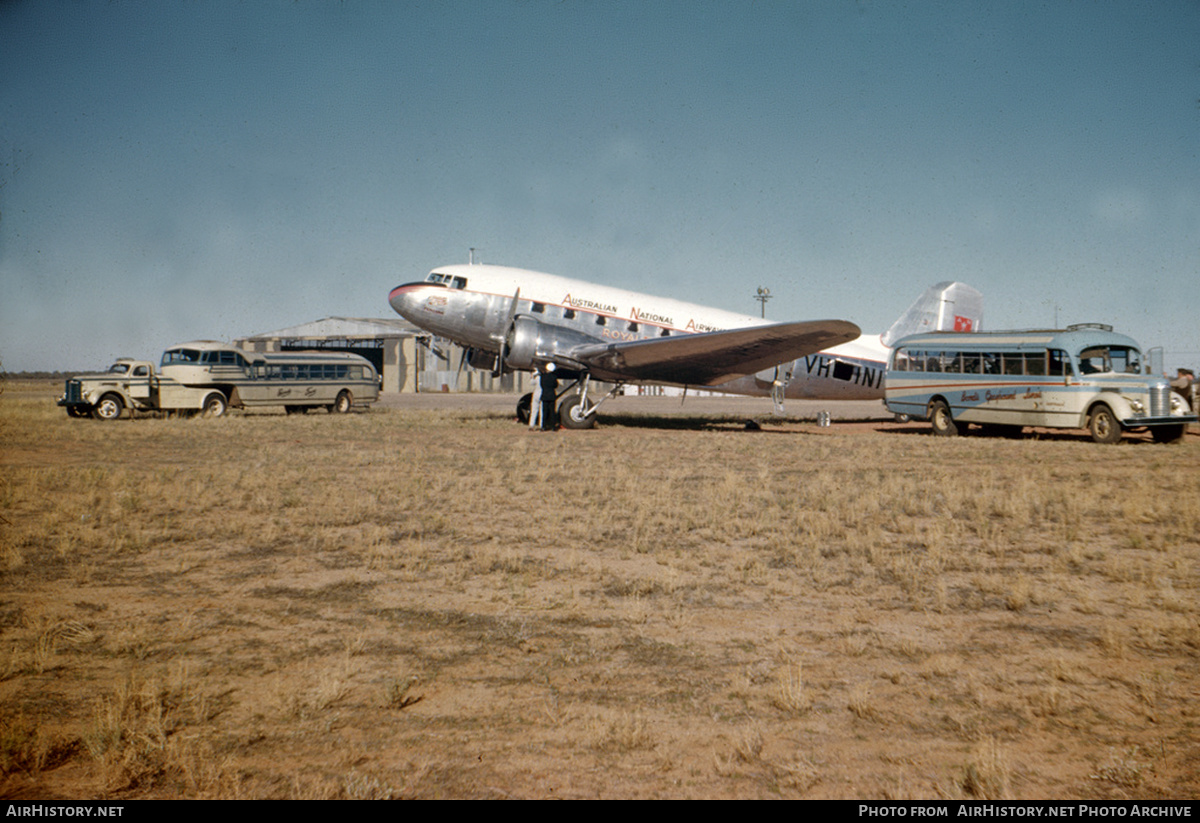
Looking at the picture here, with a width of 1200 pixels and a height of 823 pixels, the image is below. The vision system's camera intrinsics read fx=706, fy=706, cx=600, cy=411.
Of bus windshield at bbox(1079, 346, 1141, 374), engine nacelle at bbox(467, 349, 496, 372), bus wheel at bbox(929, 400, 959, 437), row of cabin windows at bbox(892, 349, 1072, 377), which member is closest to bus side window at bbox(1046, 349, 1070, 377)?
row of cabin windows at bbox(892, 349, 1072, 377)

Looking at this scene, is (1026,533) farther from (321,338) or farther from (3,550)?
(321,338)

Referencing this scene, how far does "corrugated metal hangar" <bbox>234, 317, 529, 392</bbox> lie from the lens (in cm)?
6056

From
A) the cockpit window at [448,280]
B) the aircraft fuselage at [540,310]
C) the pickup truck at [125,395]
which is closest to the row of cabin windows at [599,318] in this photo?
→ the aircraft fuselage at [540,310]

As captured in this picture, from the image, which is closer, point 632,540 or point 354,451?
point 632,540

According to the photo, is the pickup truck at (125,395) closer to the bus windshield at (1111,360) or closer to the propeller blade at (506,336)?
the propeller blade at (506,336)

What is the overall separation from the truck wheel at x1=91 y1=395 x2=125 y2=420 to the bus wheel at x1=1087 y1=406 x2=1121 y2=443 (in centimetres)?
2958

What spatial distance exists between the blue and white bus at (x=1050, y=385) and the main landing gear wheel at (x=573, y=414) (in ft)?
35.7

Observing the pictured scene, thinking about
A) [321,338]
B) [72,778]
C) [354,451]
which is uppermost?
[321,338]

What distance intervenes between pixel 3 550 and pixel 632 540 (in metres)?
6.29

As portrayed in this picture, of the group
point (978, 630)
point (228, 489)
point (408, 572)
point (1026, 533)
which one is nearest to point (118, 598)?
point (408, 572)

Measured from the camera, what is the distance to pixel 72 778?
311cm

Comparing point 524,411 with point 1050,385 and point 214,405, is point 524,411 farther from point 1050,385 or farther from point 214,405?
point 1050,385

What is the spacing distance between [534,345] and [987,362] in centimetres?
1311

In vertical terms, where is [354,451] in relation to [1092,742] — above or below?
above
